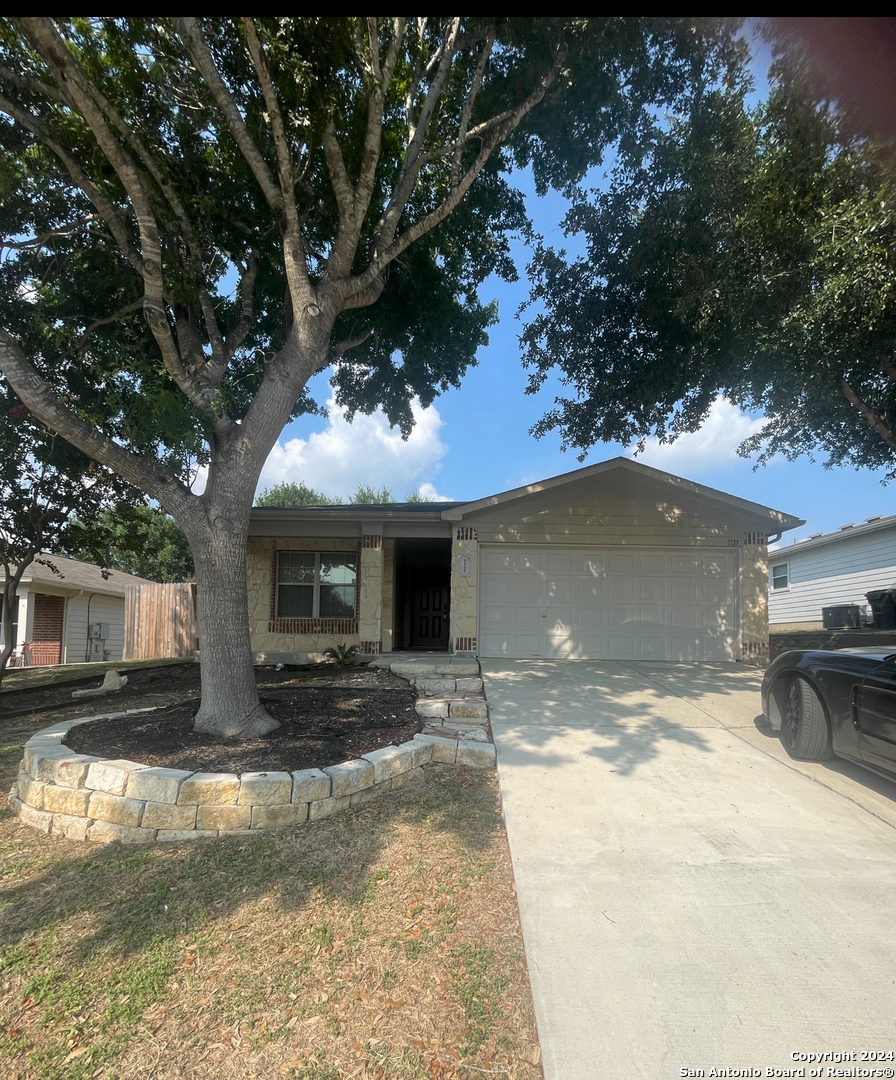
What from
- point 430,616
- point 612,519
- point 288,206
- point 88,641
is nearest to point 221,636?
point 288,206

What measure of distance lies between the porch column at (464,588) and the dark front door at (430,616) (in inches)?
240

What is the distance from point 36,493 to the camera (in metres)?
8.58

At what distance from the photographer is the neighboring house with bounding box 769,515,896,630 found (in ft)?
51.1

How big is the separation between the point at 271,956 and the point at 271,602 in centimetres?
939

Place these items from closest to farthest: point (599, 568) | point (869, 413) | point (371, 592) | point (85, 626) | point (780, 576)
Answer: point (869, 413)
point (599, 568)
point (371, 592)
point (85, 626)
point (780, 576)

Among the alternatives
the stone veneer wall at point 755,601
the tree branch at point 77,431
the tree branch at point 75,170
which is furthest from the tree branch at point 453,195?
the stone veneer wall at point 755,601

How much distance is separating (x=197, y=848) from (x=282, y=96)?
6.69 meters

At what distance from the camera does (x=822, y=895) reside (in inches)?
120

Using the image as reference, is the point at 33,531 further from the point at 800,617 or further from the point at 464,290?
Result: the point at 800,617

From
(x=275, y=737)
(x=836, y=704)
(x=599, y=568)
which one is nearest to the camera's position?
(x=836, y=704)

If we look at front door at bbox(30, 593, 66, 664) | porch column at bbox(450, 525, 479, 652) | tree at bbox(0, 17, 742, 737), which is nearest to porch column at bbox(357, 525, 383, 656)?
porch column at bbox(450, 525, 479, 652)

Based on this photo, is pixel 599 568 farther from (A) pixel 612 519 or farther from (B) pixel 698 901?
(B) pixel 698 901

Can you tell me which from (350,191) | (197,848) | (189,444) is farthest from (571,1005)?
(350,191)

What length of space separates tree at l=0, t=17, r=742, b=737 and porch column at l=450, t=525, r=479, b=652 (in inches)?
148
